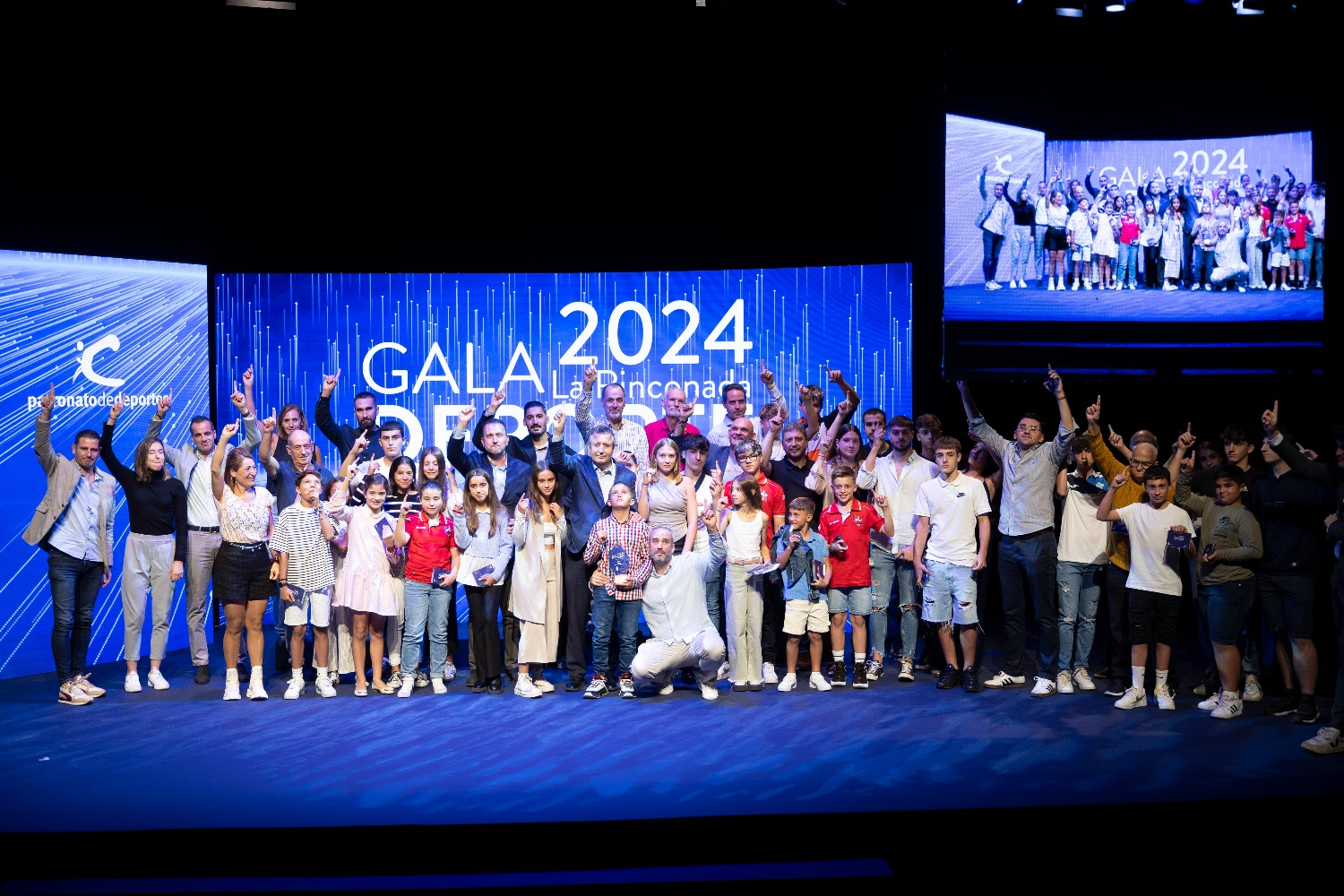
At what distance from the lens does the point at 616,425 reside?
7.21m

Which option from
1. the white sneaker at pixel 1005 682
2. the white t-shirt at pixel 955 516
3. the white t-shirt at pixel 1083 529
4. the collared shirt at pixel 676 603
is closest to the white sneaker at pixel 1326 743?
the white t-shirt at pixel 1083 529

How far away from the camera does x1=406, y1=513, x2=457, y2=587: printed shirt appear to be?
6344 mm

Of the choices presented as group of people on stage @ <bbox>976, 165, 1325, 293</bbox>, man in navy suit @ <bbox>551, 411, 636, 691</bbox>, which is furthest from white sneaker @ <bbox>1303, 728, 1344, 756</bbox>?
man in navy suit @ <bbox>551, 411, 636, 691</bbox>

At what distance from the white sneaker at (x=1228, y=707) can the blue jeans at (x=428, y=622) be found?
Answer: 168 inches

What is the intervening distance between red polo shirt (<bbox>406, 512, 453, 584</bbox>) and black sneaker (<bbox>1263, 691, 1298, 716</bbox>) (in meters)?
4.59

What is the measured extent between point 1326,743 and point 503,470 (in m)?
4.57

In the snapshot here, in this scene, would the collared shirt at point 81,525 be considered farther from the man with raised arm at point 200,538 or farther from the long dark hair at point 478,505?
the long dark hair at point 478,505

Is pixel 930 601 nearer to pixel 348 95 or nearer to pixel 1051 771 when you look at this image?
pixel 1051 771

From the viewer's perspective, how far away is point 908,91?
312 inches

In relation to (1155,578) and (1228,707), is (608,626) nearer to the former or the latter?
(1155,578)

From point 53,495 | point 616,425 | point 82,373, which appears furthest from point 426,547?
point 82,373

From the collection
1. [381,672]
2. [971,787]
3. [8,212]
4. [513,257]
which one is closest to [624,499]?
[381,672]

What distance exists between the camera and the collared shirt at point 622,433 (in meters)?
7.00

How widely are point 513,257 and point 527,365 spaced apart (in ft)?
2.84
